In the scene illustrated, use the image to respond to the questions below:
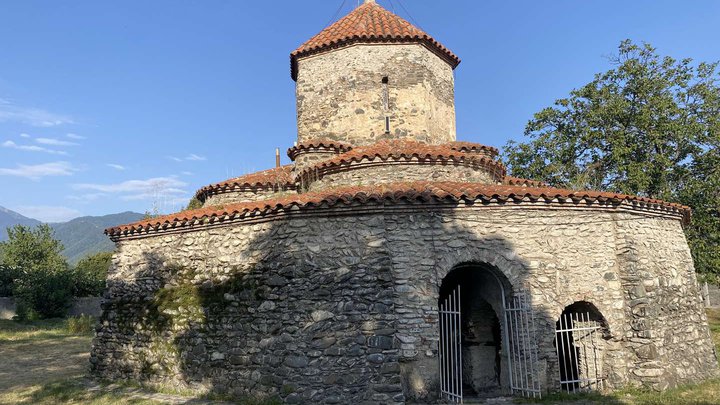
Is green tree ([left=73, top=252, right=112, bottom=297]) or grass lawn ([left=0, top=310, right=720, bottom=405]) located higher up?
green tree ([left=73, top=252, right=112, bottom=297])

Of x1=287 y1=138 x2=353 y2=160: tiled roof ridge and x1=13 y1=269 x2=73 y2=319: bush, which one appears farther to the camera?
x1=13 y1=269 x2=73 y2=319: bush

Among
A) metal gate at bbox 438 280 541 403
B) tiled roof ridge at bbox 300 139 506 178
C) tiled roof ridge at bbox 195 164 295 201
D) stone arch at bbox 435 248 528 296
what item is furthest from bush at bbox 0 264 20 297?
stone arch at bbox 435 248 528 296

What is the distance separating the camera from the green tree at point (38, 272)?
83.6 feet

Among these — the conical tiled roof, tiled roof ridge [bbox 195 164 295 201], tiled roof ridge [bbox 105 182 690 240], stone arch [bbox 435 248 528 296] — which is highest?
the conical tiled roof

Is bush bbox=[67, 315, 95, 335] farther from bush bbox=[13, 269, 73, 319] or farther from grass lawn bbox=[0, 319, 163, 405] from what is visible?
bush bbox=[13, 269, 73, 319]

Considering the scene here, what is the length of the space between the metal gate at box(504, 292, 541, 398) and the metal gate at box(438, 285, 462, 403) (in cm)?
95

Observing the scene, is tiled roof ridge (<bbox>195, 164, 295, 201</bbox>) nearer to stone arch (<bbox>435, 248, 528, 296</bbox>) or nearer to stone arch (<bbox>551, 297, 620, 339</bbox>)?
stone arch (<bbox>435, 248, 528, 296</bbox>)

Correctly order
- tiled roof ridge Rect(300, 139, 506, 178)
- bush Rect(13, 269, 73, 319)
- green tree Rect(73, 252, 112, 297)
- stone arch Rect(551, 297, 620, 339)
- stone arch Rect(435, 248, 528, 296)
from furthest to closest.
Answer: green tree Rect(73, 252, 112, 297)
bush Rect(13, 269, 73, 319)
tiled roof ridge Rect(300, 139, 506, 178)
stone arch Rect(551, 297, 620, 339)
stone arch Rect(435, 248, 528, 296)

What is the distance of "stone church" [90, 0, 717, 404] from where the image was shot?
7.59 metres

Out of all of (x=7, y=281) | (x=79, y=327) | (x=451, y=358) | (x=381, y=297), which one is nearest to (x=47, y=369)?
(x=79, y=327)

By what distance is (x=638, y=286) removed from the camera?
8484 mm

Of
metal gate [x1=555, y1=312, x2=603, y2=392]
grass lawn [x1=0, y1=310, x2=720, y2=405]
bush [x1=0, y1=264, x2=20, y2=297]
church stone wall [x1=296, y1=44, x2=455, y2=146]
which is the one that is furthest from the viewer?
bush [x1=0, y1=264, x2=20, y2=297]

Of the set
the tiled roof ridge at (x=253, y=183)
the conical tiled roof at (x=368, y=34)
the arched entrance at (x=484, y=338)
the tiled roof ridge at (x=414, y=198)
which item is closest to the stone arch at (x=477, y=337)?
the arched entrance at (x=484, y=338)

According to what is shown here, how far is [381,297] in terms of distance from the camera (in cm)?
757
